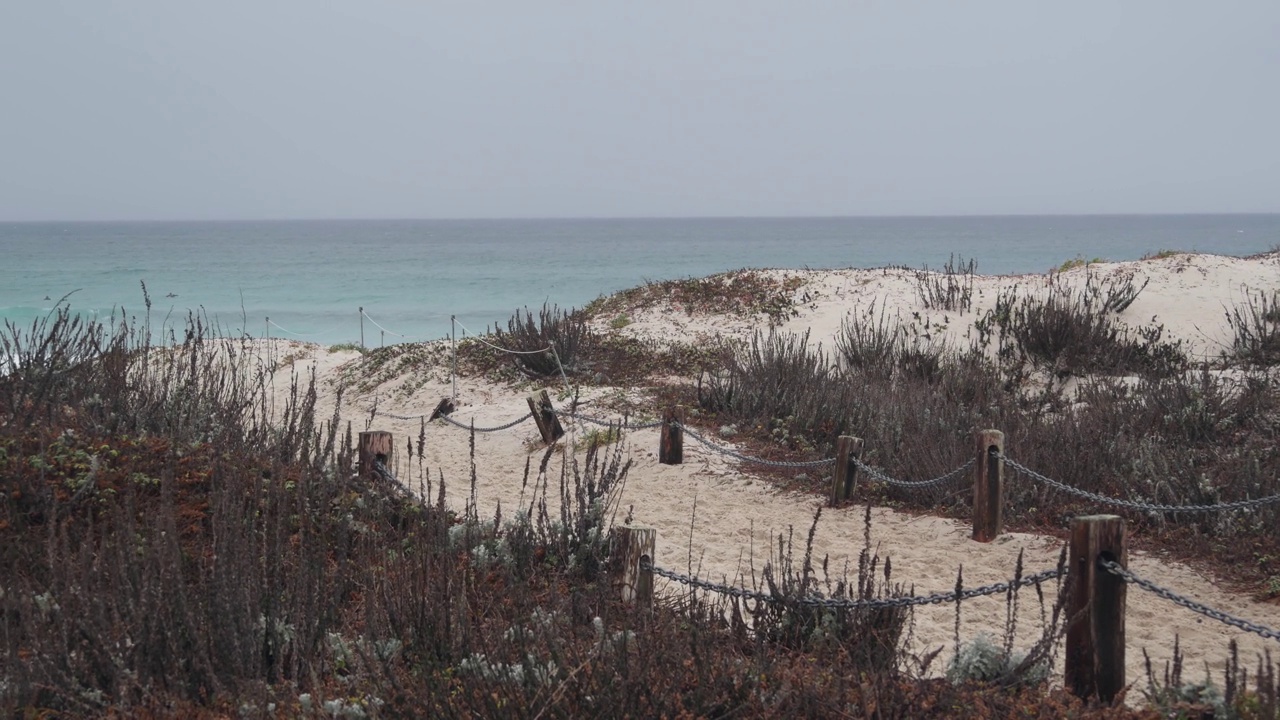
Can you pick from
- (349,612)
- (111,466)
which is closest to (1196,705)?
(349,612)

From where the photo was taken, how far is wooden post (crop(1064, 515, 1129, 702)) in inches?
149

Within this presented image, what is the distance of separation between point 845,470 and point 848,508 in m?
0.29

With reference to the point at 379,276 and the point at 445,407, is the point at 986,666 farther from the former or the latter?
the point at 379,276

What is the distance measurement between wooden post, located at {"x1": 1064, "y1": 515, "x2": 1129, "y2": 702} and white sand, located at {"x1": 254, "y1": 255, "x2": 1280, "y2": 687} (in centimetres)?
61

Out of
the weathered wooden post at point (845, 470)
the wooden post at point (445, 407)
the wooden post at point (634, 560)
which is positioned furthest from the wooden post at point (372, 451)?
the wooden post at point (445, 407)

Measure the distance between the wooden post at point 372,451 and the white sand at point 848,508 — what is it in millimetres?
1719

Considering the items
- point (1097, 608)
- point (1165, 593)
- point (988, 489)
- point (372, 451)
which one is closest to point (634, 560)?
point (1097, 608)

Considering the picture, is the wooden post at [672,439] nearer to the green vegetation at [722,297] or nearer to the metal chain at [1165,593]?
the metal chain at [1165,593]

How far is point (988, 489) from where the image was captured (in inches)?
263

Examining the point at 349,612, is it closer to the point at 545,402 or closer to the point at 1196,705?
the point at 1196,705

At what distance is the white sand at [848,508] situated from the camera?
17.6 ft

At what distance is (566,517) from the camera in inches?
210

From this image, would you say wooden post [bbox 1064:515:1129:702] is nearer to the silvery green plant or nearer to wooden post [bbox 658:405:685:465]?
the silvery green plant

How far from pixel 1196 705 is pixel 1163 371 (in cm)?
963
